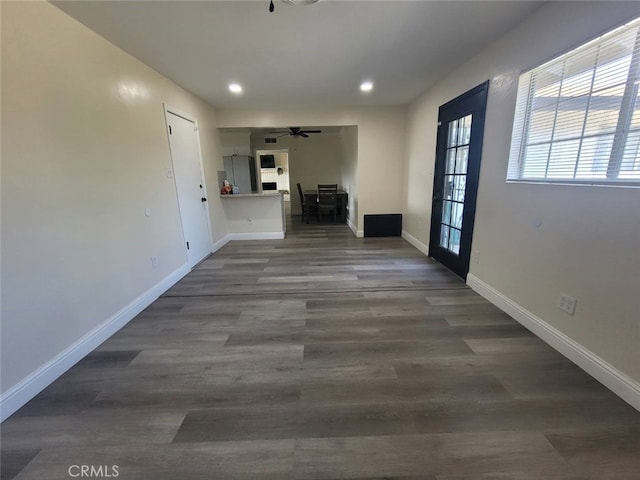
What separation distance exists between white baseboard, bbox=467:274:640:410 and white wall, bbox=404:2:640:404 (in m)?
0.02

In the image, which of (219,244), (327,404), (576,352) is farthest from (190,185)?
(576,352)

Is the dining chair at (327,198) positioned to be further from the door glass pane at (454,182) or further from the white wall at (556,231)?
the white wall at (556,231)

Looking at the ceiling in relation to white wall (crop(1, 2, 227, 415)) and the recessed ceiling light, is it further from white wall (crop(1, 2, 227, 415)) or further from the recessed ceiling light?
white wall (crop(1, 2, 227, 415))

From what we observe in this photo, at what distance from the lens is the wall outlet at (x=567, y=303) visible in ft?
6.06

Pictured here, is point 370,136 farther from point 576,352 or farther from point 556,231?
point 576,352

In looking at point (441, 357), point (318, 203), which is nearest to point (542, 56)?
point (441, 357)

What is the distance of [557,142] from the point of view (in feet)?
6.46

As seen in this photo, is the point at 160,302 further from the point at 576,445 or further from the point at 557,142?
the point at 557,142

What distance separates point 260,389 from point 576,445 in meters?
1.65

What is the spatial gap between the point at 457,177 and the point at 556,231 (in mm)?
1586

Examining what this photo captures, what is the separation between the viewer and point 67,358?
1865 mm

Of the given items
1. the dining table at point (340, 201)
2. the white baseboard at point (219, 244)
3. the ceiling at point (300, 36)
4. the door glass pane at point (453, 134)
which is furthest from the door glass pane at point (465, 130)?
the white baseboard at point (219, 244)

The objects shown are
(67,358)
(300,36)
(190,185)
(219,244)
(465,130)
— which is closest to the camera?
(67,358)

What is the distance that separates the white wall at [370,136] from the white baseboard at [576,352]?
9.94 ft
